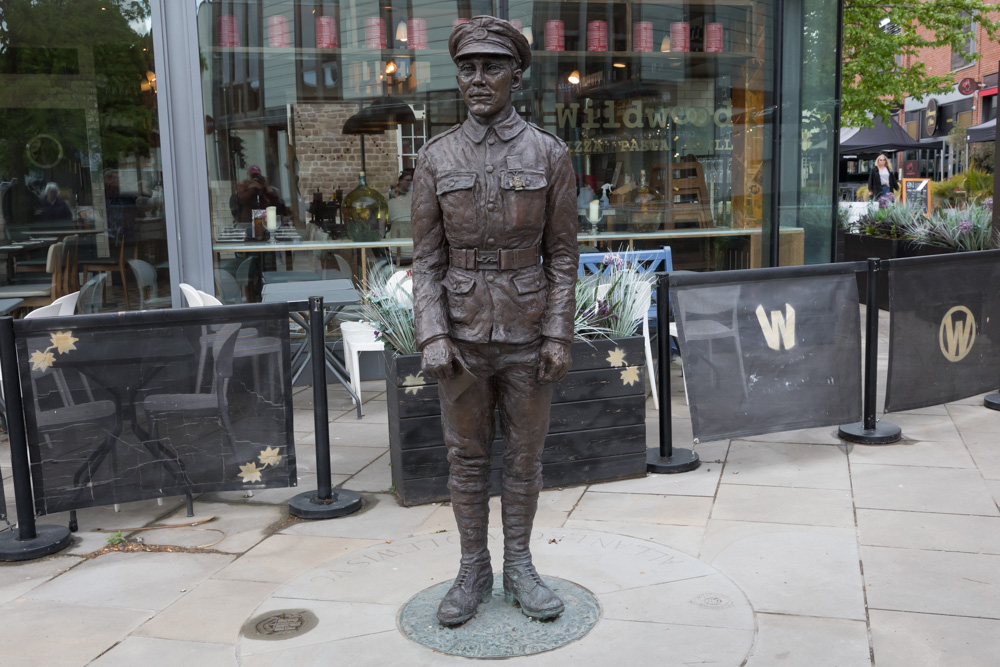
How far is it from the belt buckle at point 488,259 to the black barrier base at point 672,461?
2.66m

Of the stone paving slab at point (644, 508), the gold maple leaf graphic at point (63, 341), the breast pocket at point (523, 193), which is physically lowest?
the stone paving slab at point (644, 508)

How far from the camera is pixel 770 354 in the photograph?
5.80 meters

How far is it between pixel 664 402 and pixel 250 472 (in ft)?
8.01

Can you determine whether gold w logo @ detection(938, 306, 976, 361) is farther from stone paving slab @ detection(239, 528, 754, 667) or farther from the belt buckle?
the belt buckle

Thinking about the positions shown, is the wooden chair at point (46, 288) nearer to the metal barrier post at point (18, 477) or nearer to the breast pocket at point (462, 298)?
the metal barrier post at point (18, 477)

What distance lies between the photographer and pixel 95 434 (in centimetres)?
486

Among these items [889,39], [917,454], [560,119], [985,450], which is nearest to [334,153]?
[560,119]

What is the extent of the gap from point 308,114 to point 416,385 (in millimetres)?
4442

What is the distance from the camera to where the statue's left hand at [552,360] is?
141 inches

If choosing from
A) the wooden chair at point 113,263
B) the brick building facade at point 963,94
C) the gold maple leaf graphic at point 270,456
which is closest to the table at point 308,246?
the wooden chair at point 113,263

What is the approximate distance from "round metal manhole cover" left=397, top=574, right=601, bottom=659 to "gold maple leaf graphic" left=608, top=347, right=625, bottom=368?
5.77ft

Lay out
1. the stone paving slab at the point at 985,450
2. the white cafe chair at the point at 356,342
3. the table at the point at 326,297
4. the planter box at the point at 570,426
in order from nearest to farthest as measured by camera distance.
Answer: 1. the planter box at the point at 570,426
2. the stone paving slab at the point at 985,450
3. the white cafe chair at the point at 356,342
4. the table at the point at 326,297

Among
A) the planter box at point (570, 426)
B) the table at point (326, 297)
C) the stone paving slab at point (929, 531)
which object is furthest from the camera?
the table at point (326, 297)

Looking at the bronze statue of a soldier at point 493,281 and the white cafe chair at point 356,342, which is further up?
the bronze statue of a soldier at point 493,281
